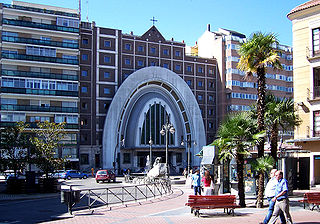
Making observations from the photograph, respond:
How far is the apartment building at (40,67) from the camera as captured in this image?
186ft

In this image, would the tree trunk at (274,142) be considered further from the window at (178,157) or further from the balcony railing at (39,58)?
the window at (178,157)

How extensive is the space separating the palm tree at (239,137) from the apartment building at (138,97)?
4192 centimetres

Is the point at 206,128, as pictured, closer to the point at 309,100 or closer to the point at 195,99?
the point at 195,99

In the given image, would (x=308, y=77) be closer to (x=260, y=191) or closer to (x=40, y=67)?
(x=260, y=191)

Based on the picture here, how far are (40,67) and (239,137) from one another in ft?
154

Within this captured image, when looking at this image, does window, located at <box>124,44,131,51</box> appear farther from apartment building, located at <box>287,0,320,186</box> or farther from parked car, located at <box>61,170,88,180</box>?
apartment building, located at <box>287,0,320,186</box>

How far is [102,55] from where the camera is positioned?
6606cm

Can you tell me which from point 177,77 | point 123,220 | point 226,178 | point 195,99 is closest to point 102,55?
point 177,77

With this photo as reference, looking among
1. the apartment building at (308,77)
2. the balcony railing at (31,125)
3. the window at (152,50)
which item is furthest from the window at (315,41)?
the window at (152,50)

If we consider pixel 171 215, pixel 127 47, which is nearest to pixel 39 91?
pixel 127 47

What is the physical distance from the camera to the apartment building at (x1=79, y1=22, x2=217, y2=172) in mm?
64750

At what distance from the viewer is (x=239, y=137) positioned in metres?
18.0

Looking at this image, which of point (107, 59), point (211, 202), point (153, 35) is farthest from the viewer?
point (153, 35)

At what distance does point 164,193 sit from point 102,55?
4381 centimetres
